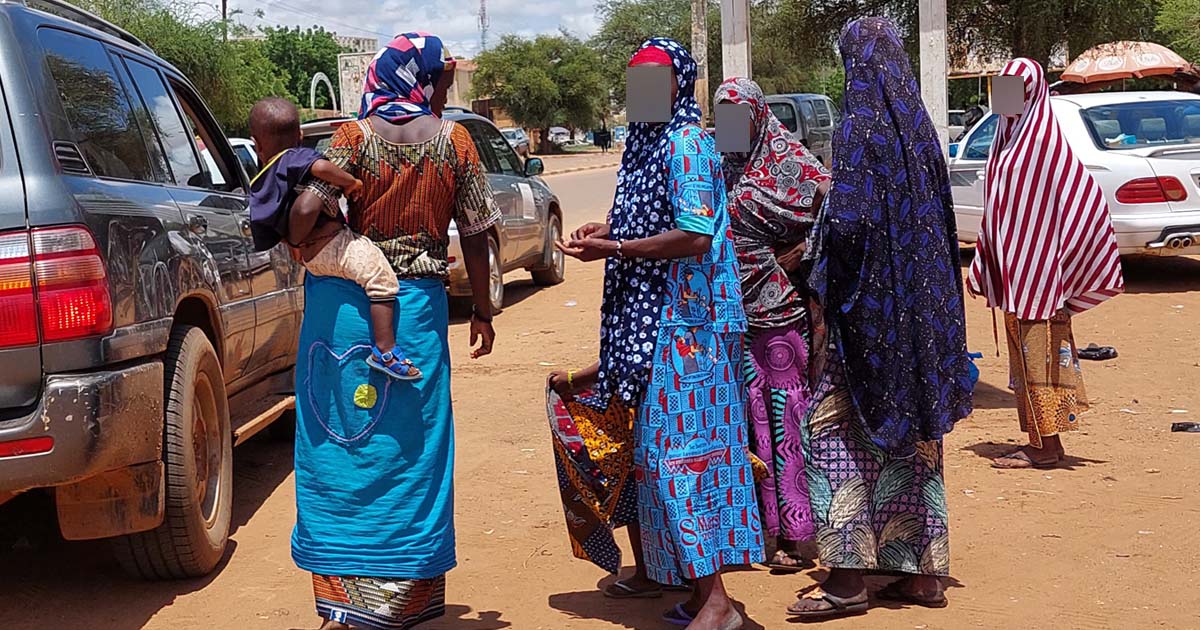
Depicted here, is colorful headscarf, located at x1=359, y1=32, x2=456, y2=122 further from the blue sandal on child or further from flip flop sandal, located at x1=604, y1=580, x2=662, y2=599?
flip flop sandal, located at x1=604, y1=580, x2=662, y2=599

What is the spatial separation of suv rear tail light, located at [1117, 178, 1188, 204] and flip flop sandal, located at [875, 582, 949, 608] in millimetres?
7322

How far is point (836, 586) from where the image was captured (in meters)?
4.18

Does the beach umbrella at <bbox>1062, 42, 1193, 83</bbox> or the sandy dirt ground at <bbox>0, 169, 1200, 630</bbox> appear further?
the beach umbrella at <bbox>1062, 42, 1193, 83</bbox>

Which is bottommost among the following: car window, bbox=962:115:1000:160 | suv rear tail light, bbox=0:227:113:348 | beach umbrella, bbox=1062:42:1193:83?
suv rear tail light, bbox=0:227:113:348

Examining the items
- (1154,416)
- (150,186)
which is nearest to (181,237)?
(150,186)

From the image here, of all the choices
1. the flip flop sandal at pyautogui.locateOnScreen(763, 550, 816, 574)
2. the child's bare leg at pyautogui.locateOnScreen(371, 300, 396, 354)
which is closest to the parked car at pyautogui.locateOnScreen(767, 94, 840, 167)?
the flip flop sandal at pyautogui.locateOnScreen(763, 550, 816, 574)

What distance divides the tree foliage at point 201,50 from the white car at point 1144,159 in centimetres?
2759

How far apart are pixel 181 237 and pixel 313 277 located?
3.65 ft

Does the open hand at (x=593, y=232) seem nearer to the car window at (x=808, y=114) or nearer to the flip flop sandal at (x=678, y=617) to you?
the flip flop sandal at (x=678, y=617)

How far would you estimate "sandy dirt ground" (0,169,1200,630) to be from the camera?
4250 mm

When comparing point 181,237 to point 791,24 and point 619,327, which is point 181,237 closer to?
point 619,327

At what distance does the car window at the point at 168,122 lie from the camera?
521cm

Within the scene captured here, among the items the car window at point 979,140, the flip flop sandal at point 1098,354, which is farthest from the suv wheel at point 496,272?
the car window at point 979,140

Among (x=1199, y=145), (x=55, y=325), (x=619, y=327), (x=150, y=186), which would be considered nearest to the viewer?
(x=55, y=325)
